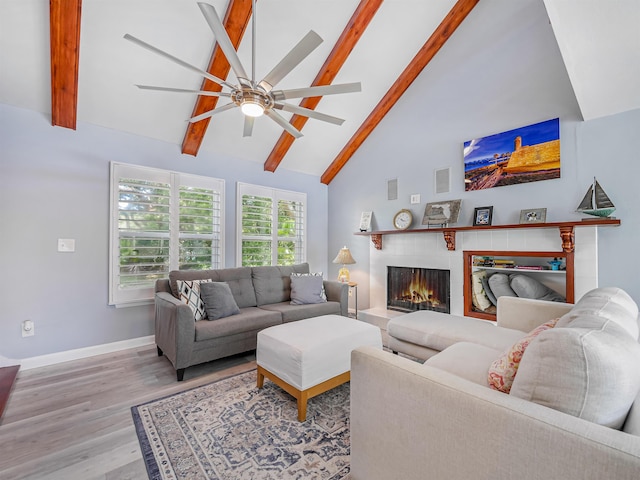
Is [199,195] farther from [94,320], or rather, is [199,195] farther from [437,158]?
[437,158]

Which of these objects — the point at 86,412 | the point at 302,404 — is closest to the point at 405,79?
the point at 302,404

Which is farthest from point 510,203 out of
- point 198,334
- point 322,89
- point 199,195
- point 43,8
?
point 43,8

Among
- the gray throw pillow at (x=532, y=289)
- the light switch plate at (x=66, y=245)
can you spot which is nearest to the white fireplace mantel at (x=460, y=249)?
the gray throw pillow at (x=532, y=289)

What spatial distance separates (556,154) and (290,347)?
130 inches

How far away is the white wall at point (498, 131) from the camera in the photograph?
9.00 feet

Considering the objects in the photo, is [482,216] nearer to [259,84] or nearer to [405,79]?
[405,79]

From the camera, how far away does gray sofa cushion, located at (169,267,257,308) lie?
3312 millimetres

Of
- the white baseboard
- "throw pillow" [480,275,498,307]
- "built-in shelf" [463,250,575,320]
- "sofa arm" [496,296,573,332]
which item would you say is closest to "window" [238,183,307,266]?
the white baseboard

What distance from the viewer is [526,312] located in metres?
2.38

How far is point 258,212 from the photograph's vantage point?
461cm

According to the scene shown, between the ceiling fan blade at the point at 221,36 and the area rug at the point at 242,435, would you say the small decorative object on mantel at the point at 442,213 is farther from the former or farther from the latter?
the ceiling fan blade at the point at 221,36

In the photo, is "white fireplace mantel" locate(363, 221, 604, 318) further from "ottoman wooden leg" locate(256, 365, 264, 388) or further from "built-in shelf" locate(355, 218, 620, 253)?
"ottoman wooden leg" locate(256, 365, 264, 388)

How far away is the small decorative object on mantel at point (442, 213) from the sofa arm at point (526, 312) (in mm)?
1451

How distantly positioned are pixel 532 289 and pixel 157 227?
4.37 meters
